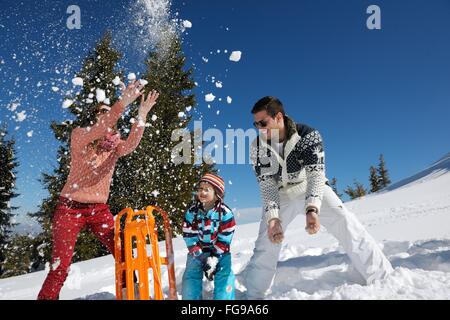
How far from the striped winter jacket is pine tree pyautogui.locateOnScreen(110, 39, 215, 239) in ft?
34.1

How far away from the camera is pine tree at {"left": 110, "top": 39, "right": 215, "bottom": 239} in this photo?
582 inches

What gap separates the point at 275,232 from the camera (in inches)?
135

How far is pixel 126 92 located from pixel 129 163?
11423 mm

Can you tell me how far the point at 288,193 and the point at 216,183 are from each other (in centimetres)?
80

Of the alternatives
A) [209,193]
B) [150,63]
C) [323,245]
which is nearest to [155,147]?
[150,63]

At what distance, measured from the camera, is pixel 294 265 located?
4855mm

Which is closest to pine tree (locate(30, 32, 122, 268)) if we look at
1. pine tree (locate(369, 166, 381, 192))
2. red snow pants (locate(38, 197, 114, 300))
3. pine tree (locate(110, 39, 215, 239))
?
pine tree (locate(110, 39, 215, 239))

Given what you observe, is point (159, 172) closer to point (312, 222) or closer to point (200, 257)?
point (200, 257)

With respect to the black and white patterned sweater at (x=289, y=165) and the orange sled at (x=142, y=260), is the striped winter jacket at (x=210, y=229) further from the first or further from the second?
the black and white patterned sweater at (x=289, y=165)

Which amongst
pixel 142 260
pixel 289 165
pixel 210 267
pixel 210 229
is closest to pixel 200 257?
pixel 210 267

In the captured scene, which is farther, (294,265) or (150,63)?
(150,63)

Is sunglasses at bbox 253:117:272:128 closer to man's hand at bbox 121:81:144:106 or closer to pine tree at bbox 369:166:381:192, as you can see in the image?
man's hand at bbox 121:81:144:106
